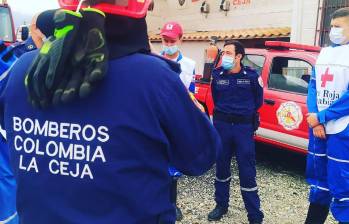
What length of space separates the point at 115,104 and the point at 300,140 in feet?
14.2

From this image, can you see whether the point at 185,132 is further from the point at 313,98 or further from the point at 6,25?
the point at 6,25

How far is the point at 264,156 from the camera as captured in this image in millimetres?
6387

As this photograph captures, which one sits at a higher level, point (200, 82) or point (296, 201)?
point (200, 82)

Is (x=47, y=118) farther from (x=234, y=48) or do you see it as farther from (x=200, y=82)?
(x=200, y=82)

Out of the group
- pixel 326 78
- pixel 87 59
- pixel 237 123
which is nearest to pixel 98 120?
pixel 87 59

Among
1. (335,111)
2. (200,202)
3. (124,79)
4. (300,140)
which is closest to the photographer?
(124,79)

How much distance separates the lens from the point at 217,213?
159 inches

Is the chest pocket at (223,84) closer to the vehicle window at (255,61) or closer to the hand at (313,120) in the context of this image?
the hand at (313,120)

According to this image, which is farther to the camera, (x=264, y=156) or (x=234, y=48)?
(x=264, y=156)

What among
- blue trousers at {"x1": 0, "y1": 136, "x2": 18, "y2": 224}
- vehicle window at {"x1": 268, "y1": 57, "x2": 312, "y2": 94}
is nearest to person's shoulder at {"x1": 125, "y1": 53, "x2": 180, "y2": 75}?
blue trousers at {"x1": 0, "y1": 136, "x2": 18, "y2": 224}

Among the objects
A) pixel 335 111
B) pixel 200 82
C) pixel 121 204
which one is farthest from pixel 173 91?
pixel 200 82

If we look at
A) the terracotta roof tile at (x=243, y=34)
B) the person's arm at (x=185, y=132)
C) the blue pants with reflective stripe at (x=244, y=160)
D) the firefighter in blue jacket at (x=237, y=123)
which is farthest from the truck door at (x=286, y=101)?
the terracotta roof tile at (x=243, y=34)

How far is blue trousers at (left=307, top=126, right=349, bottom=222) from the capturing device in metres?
3.19

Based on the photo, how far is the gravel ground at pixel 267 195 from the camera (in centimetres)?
411
